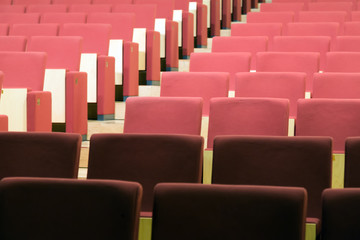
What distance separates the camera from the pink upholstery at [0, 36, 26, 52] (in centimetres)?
97

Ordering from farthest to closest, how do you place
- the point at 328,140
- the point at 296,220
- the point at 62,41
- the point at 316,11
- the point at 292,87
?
the point at 316,11
the point at 62,41
the point at 292,87
the point at 328,140
the point at 296,220

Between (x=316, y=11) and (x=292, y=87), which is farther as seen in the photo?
(x=316, y=11)

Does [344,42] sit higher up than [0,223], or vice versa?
[344,42]

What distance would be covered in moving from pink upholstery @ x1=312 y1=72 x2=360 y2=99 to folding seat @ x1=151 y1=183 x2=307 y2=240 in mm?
417

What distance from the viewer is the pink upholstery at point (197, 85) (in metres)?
0.75

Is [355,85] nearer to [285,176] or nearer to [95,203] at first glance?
[285,176]

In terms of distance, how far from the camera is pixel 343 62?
860mm

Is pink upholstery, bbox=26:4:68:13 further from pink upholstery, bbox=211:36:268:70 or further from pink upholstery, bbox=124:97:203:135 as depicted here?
pink upholstery, bbox=124:97:203:135

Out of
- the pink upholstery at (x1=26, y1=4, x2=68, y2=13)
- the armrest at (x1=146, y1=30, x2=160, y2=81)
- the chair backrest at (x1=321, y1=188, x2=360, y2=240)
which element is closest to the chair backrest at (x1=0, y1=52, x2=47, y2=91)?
the armrest at (x1=146, y1=30, x2=160, y2=81)

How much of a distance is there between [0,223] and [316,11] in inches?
36.9

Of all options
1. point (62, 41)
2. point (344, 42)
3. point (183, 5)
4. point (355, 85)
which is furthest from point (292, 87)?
point (183, 5)

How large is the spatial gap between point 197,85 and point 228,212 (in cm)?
42

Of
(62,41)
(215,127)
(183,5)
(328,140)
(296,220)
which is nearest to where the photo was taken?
A: (296,220)

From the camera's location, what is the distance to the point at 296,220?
0.34 m
